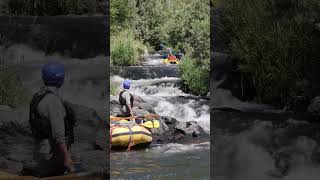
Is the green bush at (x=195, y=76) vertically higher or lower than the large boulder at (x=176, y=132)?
higher

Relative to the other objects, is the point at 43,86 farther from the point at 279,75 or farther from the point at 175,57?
the point at 175,57

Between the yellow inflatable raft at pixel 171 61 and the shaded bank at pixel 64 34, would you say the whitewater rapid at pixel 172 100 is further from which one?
the shaded bank at pixel 64 34

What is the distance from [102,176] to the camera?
3.54m

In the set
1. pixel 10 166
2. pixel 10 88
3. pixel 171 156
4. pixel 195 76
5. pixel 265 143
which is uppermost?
pixel 10 88

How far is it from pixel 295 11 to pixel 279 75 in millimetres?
524

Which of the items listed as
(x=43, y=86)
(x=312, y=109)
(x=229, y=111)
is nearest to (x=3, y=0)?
(x=43, y=86)

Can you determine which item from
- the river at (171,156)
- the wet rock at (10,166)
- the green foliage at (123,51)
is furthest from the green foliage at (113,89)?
the wet rock at (10,166)

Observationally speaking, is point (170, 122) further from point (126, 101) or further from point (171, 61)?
point (171, 61)

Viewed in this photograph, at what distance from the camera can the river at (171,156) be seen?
811cm

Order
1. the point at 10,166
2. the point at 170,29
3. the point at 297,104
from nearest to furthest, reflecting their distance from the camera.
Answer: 1. the point at 10,166
2. the point at 297,104
3. the point at 170,29

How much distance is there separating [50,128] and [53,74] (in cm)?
40

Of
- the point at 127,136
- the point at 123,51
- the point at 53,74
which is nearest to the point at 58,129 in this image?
the point at 53,74

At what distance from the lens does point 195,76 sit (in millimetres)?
12484

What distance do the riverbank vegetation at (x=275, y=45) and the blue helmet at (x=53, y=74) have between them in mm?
1299
